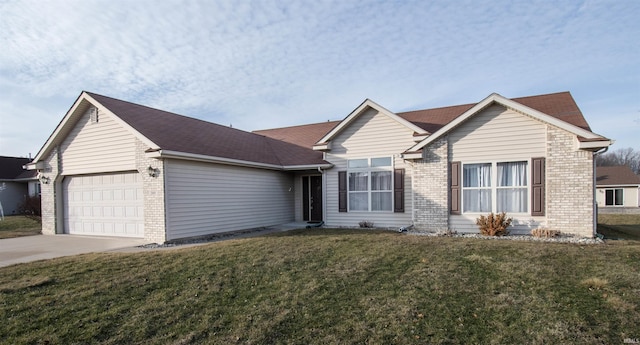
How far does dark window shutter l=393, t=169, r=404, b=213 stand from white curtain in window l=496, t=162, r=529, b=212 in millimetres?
3412

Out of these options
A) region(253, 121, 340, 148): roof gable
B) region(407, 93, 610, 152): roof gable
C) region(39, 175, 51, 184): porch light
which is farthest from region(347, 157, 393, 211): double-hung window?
region(39, 175, 51, 184): porch light

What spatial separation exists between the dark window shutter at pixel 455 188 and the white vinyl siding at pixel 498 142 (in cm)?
21

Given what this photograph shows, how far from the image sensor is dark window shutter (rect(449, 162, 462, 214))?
38.7 feet

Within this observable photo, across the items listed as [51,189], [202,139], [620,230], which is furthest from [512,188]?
[51,189]

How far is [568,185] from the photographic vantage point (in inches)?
410

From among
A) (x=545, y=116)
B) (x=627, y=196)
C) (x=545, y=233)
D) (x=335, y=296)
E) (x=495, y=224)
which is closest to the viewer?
(x=335, y=296)

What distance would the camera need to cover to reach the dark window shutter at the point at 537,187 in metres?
10.7

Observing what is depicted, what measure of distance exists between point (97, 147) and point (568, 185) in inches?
637

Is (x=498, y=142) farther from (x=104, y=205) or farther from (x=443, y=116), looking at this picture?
(x=104, y=205)

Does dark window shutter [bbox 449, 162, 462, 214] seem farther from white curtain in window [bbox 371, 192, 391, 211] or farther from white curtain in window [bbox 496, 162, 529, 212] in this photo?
white curtain in window [bbox 371, 192, 391, 211]

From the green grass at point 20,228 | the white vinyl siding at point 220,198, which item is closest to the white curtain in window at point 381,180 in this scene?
the white vinyl siding at point 220,198

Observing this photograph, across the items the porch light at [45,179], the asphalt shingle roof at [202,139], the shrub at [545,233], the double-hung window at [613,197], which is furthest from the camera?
the double-hung window at [613,197]

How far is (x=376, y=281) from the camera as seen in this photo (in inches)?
260

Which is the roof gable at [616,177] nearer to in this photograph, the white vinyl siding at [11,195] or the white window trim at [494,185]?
the white window trim at [494,185]
